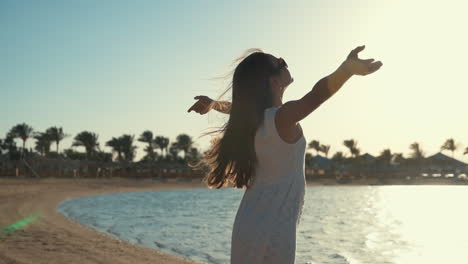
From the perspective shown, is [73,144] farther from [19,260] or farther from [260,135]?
[260,135]

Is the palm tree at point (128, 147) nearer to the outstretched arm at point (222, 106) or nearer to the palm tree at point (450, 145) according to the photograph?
the palm tree at point (450, 145)

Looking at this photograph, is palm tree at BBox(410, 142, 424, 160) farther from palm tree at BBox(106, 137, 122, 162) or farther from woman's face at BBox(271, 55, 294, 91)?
woman's face at BBox(271, 55, 294, 91)

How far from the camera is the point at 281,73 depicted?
6.52 ft

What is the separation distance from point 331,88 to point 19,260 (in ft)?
20.5

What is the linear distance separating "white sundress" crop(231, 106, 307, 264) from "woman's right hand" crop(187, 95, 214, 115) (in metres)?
0.74

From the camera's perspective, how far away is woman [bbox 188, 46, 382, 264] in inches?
70.9

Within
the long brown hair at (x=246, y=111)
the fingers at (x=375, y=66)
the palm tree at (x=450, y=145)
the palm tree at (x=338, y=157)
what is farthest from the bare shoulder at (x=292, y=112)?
the palm tree at (x=450, y=145)

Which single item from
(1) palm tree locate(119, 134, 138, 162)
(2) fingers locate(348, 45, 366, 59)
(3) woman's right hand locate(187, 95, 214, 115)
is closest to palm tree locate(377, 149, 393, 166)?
(1) palm tree locate(119, 134, 138, 162)

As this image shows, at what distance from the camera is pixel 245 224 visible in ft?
6.19

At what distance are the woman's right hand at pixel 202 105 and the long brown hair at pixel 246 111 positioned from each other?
0.53 meters

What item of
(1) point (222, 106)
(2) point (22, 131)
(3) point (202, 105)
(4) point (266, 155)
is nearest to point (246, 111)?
(4) point (266, 155)

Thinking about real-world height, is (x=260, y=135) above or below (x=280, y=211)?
above

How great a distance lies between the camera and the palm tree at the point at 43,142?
82.9 meters

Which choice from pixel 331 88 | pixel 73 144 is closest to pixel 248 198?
pixel 331 88
